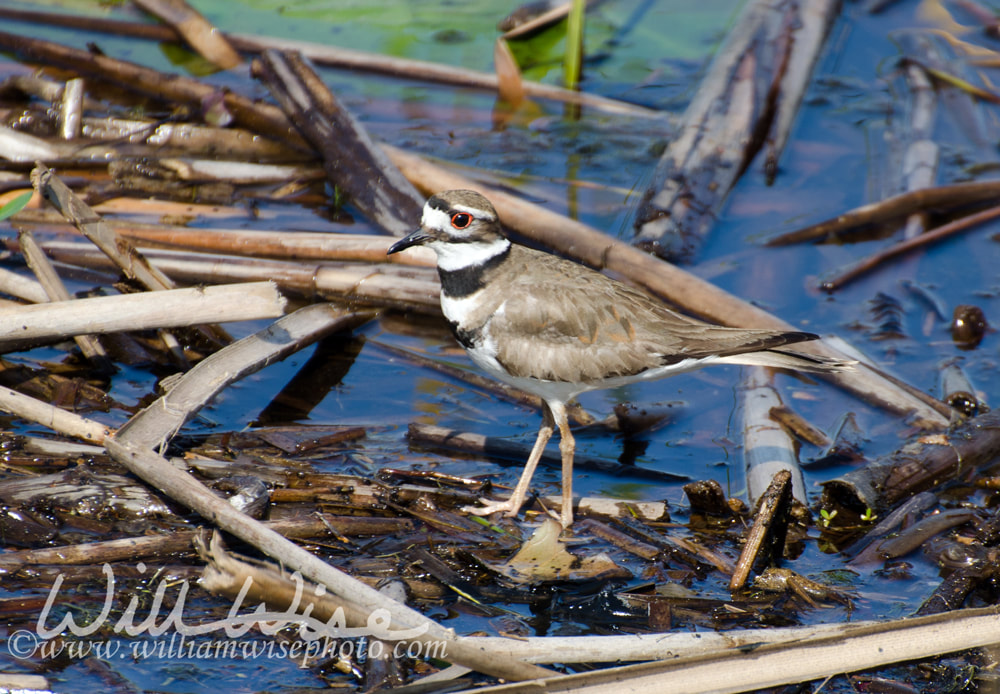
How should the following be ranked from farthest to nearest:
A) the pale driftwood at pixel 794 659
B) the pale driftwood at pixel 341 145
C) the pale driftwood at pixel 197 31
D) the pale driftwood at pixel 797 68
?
the pale driftwood at pixel 197 31 → the pale driftwood at pixel 797 68 → the pale driftwood at pixel 341 145 → the pale driftwood at pixel 794 659

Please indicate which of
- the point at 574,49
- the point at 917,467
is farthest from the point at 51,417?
the point at 574,49

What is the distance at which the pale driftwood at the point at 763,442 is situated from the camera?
5246 millimetres

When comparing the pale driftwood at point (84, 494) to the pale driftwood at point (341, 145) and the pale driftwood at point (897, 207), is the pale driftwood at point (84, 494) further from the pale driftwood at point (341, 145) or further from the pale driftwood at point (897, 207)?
the pale driftwood at point (897, 207)

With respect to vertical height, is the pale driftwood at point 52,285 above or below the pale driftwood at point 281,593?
above

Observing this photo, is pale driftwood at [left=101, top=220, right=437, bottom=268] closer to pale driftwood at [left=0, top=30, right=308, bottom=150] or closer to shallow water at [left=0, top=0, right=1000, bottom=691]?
shallow water at [left=0, top=0, right=1000, bottom=691]

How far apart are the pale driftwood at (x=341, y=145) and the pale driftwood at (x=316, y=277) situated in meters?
0.72

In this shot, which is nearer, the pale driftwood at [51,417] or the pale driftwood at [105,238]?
the pale driftwood at [51,417]

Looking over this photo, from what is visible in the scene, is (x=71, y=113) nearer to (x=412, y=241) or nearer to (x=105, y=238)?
(x=105, y=238)

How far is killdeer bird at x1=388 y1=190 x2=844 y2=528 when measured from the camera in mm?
5309

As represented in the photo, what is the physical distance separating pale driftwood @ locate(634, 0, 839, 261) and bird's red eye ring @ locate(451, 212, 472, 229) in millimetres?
2220

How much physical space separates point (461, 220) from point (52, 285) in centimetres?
255

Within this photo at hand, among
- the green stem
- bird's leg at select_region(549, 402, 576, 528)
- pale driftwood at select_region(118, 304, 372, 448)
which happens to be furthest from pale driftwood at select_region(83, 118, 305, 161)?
bird's leg at select_region(549, 402, 576, 528)

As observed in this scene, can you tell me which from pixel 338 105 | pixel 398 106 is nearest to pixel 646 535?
pixel 338 105

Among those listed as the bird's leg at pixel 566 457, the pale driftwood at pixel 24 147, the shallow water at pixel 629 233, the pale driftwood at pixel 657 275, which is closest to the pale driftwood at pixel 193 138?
the pale driftwood at pixel 24 147
